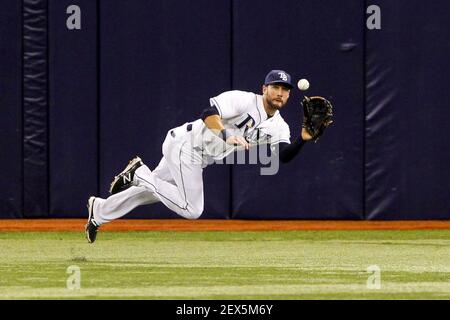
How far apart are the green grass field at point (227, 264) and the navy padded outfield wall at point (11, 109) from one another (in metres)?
1.16

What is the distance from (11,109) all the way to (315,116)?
5277 millimetres

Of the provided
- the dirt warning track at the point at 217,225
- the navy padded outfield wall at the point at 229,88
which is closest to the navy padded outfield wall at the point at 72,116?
the navy padded outfield wall at the point at 229,88

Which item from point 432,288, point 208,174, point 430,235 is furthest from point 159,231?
point 432,288

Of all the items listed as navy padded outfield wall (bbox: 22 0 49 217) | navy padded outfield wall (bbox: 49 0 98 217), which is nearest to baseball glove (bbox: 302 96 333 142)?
navy padded outfield wall (bbox: 49 0 98 217)

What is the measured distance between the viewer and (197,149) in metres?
11.4

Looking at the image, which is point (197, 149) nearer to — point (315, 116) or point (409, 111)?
point (315, 116)

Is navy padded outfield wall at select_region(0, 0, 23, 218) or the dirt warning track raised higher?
navy padded outfield wall at select_region(0, 0, 23, 218)

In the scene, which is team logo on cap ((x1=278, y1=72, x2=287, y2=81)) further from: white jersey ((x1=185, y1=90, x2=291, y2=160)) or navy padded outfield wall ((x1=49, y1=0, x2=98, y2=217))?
navy padded outfield wall ((x1=49, y1=0, x2=98, y2=217))

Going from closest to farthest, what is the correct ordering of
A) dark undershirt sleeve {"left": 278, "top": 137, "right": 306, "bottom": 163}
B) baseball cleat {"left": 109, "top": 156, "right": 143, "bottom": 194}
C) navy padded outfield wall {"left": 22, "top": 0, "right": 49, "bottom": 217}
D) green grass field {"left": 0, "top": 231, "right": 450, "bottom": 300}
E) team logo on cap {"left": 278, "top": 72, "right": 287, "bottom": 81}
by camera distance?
1. green grass field {"left": 0, "top": 231, "right": 450, "bottom": 300}
2. dark undershirt sleeve {"left": 278, "top": 137, "right": 306, "bottom": 163}
3. team logo on cap {"left": 278, "top": 72, "right": 287, "bottom": 81}
4. baseball cleat {"left": 109, "top": 156, "right": 143, "bottom": 194}
5. navy padded outfield wall {"left": 22, "top": 0, "right": 49, "bottom": 217}

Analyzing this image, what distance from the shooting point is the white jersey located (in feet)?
36.0

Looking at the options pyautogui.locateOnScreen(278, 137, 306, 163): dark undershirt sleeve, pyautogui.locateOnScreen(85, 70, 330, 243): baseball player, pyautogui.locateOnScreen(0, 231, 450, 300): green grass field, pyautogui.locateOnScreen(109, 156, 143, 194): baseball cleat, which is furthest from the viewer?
pyautogui.locateOnScreen(109, 156, 143, 194): baseball cleat

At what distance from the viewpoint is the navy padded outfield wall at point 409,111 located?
48.4 feet

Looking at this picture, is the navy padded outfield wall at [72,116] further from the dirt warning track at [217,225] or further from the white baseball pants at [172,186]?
the white baseball pants at [172,186]

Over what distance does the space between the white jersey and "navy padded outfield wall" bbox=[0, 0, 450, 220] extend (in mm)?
3470
